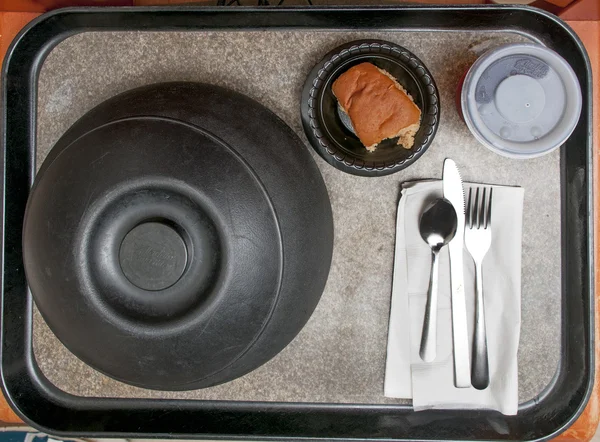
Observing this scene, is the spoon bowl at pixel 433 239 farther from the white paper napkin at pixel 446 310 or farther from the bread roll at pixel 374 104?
the bread roll at pixel 374 104

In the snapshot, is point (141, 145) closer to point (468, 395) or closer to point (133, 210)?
point (133, 210)

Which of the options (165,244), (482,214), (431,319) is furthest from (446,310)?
(165,244)

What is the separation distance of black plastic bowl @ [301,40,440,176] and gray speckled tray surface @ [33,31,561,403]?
0.04 meters

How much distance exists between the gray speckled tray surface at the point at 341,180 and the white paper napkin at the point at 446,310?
22 millimetres

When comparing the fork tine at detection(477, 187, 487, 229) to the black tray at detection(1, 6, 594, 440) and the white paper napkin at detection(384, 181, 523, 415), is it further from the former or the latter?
the black tray at detection(1, 6, 594, 440)

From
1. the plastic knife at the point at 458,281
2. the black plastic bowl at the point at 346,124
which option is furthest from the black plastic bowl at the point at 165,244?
the plastic knife at the point at 458,281

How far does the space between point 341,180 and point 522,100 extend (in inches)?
12.0

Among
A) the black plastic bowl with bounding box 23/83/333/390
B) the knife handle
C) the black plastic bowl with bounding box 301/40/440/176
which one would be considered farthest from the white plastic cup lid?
the black plastic bowl with bounding box 23/83/333/390

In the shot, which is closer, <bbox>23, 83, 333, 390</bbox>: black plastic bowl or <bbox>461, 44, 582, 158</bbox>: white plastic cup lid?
<bbox>23, 83, 333, 390</bbox>: black plastic bowl

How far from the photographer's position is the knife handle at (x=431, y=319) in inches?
33.4

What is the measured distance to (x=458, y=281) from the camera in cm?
85

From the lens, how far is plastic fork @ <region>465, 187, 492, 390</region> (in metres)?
0.85

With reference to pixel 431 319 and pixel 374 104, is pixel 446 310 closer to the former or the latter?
pixel 431 319

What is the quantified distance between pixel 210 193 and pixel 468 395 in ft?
1.97
